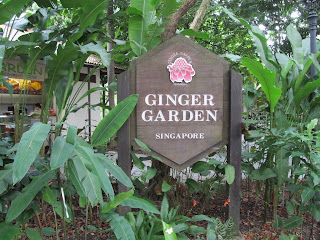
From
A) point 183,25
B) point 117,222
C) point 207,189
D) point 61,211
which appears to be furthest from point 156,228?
point 183,25

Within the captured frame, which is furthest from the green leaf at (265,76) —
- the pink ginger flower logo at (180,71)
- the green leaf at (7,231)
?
the green leaf at (7,231)

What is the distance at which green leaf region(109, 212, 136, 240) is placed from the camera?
2.07 metres

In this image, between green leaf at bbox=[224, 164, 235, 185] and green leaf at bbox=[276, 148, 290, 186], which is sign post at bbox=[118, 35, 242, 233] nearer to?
→ green leaf at bbox=[224, 164, 235, 185]

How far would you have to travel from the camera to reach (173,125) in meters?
2.88

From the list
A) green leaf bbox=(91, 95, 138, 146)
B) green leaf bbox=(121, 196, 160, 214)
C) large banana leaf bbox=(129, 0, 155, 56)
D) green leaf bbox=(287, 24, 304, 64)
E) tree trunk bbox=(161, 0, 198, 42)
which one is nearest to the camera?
green leaf bbox=(121, 196, 160, 214)

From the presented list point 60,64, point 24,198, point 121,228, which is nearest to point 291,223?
point 121,228

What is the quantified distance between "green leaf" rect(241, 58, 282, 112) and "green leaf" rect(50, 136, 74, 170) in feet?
5.84

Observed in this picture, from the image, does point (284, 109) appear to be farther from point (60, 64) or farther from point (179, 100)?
point (60, 64)

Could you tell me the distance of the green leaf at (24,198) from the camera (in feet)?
6.49

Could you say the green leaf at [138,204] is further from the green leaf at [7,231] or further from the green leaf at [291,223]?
the green leaf at [291,223]

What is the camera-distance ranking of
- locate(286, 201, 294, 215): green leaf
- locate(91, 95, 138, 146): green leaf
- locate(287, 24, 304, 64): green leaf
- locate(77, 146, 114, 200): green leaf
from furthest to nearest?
locate(287, 24, 304, 64): green leaf
locate(286, 201, 294, 215): green leaf
locate(91, 95, 138, 146): green leaf
locate(77, 146, 114, 200): green leaf

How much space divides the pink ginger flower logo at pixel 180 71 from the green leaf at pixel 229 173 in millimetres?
978

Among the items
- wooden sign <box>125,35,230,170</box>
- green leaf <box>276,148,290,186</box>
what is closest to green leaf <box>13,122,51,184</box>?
wooden sign <box>125,35,230,170</box>

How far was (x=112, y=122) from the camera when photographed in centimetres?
246
